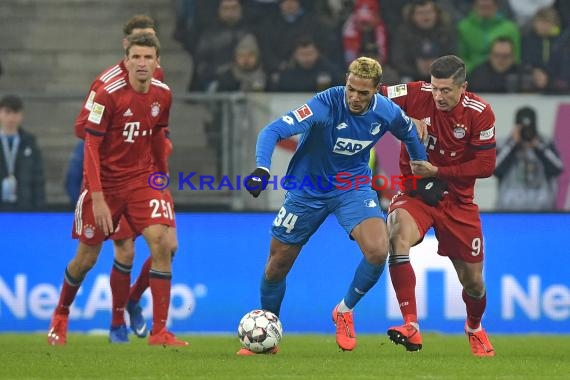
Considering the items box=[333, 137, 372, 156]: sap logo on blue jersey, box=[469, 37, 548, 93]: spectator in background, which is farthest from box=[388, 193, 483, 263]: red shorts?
box=[469, 37, 548, 93]: spectator in background

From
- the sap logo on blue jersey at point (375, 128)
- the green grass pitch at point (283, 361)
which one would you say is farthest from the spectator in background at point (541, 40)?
the sap logo on blue jersey at point (375, 128)

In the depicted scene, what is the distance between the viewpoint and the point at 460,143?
10.1 metres

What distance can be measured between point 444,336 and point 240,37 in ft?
15.8

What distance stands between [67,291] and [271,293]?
2106mm

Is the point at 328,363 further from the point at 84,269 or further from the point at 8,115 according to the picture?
the point at 8,115

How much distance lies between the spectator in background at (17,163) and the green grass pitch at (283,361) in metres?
2.41

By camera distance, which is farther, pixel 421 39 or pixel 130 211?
pixel 421 39

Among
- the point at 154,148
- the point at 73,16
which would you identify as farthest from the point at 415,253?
the point at 73,16

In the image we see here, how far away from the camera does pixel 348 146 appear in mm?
9828

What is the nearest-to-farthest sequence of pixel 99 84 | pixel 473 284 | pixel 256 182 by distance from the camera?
pixel 256 182 < pixel 473 284 < pixel 99 84

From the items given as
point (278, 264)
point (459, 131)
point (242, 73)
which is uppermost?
point (242, 73)

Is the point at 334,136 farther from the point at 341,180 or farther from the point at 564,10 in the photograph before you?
the point at 564,10

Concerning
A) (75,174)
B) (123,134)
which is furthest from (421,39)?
(123,134)

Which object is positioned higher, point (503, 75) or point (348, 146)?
point (503, 75)
